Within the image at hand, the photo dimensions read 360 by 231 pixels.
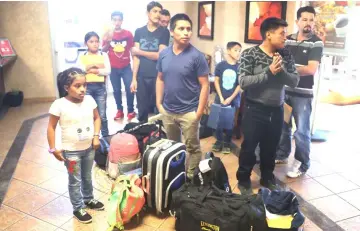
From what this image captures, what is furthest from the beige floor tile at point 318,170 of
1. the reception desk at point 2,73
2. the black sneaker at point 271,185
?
the reception desk at point 2,73

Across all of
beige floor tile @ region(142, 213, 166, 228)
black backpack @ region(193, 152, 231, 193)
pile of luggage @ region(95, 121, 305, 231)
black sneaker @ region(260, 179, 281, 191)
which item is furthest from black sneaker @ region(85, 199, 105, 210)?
black sneaker @ region(260, 179, 281, 191)

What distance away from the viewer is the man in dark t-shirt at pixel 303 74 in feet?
8.82

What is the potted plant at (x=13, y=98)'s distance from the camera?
5203mm

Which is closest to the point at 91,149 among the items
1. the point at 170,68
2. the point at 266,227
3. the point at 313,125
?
the point at 170,68

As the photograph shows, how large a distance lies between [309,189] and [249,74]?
3.75ft

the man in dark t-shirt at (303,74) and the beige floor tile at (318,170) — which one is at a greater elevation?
the man in dark t-shirt at (303,74)

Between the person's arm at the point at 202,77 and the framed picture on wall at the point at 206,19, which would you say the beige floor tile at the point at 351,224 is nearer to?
the person's arm at the point at 202,77

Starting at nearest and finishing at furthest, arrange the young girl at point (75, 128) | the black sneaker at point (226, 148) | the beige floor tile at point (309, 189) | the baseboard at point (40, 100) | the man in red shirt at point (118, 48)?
the young girl at point (75, 128)
the beige floor tile at point (309, 189)
the black sneaker at point (226, 148)
the man in red shirt at point (118, 48)
the baseboard at point (40, 100)

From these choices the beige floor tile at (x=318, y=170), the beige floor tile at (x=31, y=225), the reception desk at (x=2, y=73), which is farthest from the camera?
the reception desk at (x=2, y=73)

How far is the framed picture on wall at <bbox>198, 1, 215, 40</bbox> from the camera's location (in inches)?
206

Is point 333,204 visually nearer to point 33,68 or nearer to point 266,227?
point 266,227

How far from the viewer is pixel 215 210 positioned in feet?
6.66

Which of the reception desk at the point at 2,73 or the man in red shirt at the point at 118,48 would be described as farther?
the reception desk at the point at 2,73

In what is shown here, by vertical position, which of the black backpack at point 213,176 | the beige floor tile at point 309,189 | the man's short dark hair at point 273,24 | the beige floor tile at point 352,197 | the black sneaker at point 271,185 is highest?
the man's short dark hair at point 273,24
